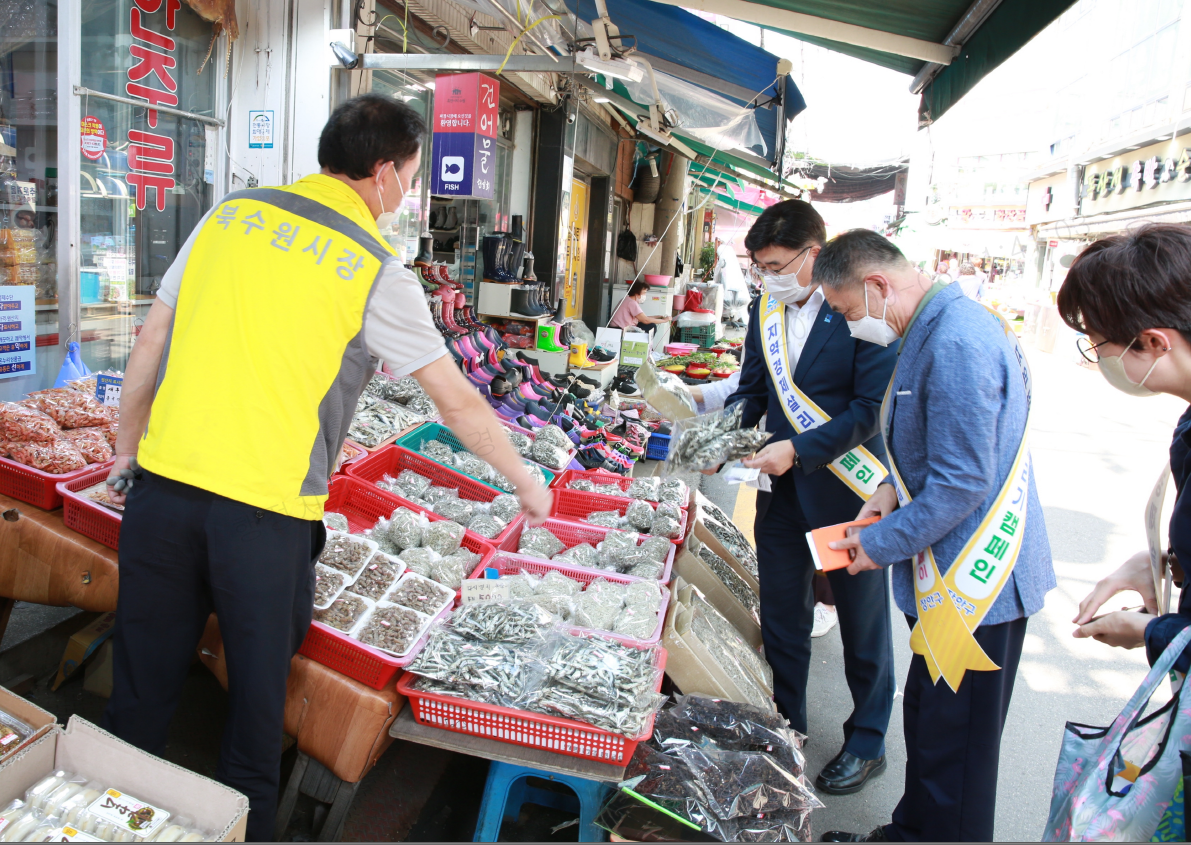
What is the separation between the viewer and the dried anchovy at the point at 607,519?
392 centimetres

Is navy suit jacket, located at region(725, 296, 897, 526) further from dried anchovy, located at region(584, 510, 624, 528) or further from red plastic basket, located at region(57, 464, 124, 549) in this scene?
red plastic basket, located at region(57, 464, 124, 549)

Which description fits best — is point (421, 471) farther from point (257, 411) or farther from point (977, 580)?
point (977, 580)

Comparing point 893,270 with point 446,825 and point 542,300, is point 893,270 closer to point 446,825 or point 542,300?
point 446,825

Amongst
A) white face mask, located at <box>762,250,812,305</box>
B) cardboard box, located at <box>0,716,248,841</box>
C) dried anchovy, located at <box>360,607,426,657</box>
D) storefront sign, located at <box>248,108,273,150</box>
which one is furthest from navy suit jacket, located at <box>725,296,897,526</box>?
storefront sign, located at <box>248,108,273,150</box>

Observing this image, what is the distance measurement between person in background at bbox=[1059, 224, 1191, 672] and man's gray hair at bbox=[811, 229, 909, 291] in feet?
2.02

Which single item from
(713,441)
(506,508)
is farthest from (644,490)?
(713,441)

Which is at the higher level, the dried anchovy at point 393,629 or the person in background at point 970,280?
the person in background at point 970,280

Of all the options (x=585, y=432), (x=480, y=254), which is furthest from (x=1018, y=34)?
(x=480, y=254)

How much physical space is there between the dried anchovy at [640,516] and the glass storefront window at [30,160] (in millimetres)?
3090

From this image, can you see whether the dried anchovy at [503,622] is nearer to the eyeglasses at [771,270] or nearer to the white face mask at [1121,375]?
the eyeglasses at [771,270]

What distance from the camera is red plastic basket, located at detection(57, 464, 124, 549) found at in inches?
104

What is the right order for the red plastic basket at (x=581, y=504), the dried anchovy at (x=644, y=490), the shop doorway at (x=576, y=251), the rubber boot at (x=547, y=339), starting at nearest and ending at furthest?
1. the red plastic basket at (x=581, y=504)
2. the dried anchovy at (x=644, y=490)
3. the rubber boot at (x=547, y=339)
4. the shop doorway at (x=576, y=251)

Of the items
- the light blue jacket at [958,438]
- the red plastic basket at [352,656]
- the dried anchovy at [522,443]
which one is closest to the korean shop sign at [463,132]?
the dried anchovy at [522,443]

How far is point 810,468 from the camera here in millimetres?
2930
